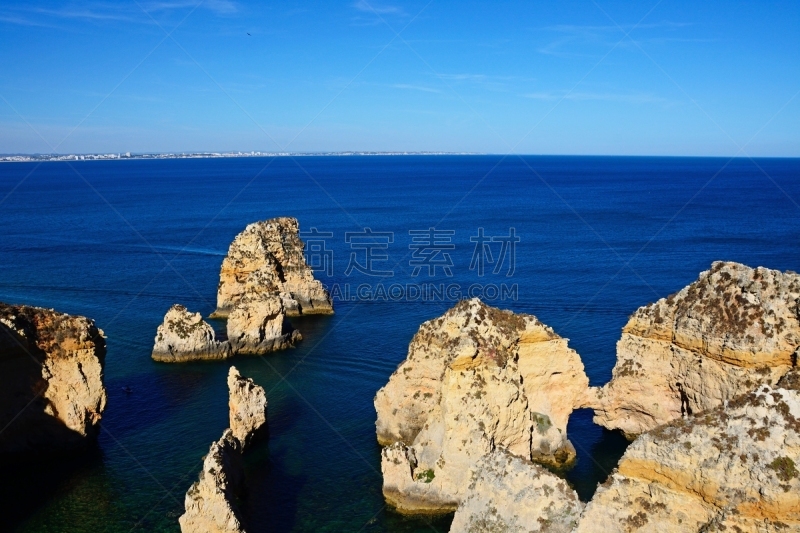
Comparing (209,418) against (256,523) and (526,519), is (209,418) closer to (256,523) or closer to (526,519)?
(256,523)

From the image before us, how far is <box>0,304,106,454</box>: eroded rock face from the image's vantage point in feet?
111

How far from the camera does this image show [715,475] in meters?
15.5

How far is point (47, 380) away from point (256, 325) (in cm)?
2024

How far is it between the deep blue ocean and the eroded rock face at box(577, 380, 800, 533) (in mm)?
14590

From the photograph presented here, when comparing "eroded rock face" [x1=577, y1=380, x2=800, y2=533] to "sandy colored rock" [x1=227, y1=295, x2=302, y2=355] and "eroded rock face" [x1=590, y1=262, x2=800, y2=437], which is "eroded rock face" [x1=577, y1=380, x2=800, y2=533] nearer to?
"eroded rock face" [x1=590, y1=262, x2=800, y2=437]

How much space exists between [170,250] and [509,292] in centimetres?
5486

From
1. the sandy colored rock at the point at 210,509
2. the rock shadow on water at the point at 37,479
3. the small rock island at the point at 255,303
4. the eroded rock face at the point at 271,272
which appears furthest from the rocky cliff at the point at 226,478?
the eroded rock face at the point at 271,272

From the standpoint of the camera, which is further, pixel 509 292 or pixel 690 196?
pixel 690 196

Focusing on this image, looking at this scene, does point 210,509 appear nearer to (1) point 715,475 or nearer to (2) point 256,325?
(1) point 715,475

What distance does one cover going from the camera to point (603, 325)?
5850 cm

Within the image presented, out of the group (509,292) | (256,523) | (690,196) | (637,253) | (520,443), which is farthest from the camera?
(690,196)

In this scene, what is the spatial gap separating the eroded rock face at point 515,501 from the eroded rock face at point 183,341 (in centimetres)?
3638

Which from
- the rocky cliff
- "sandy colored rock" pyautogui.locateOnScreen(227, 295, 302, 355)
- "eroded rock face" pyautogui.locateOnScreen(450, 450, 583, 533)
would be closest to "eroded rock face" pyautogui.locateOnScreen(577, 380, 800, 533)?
"eroded rock face" pyautogui.locateOnScreen(450, 450, 583, 533)

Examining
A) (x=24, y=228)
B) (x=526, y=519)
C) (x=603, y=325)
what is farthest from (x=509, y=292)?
(x=24, y=228)
